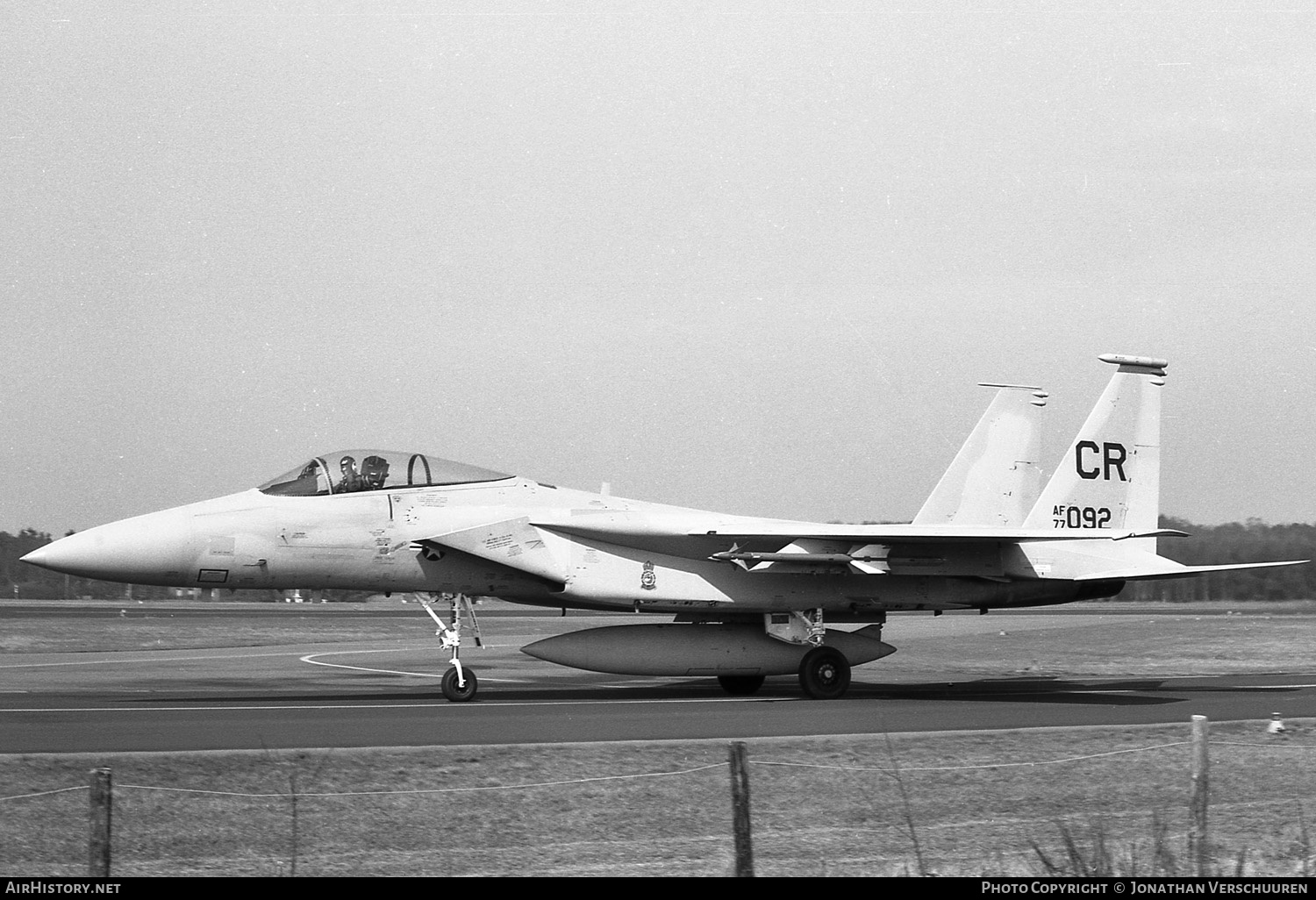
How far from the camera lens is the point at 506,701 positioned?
17.5 meters

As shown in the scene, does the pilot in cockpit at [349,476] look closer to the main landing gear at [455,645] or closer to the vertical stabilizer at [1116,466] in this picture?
the main landing gear at [455,645]

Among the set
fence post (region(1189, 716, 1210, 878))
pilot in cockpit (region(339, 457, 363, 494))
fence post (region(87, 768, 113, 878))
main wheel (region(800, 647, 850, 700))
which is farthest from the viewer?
main wheel (region(800, 647, 850, 700))

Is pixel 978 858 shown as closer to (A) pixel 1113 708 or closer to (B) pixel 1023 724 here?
(B) pixel 1023 724

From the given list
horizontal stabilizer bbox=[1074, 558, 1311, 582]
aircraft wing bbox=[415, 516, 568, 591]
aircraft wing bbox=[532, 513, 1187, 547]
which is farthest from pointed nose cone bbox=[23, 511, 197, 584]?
horizontal stabilizer bbox=[1074, 558, 1311, 582]

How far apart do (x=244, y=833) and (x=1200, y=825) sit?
5963mm

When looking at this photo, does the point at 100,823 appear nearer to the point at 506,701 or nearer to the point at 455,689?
the point at 455,689

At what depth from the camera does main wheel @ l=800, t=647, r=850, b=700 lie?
18.4 metres

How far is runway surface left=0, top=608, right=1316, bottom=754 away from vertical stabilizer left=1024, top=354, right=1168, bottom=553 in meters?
2.53

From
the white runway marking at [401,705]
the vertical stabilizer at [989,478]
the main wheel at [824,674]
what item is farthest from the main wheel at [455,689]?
the vertical stabilizer at [989,478]

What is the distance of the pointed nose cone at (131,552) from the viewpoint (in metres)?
16.0

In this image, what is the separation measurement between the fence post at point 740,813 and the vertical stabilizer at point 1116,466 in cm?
1440

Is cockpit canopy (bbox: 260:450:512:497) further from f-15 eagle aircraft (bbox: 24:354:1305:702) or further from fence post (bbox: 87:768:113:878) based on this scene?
fence post (bbox: 87:768:113:878)

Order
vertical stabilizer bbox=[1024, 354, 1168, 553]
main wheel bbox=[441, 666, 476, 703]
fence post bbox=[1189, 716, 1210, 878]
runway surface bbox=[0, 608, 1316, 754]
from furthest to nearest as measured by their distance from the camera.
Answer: vertical stabilizer bbox=[1024, 354, 1168, 553], main wheel bbox=[441, 666, 476, 703], runway surface bbox=[0, 608, 1316, 754], fence post bbox=[1189, 716, 1210, 878]

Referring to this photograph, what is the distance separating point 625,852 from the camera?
30.1 feet
